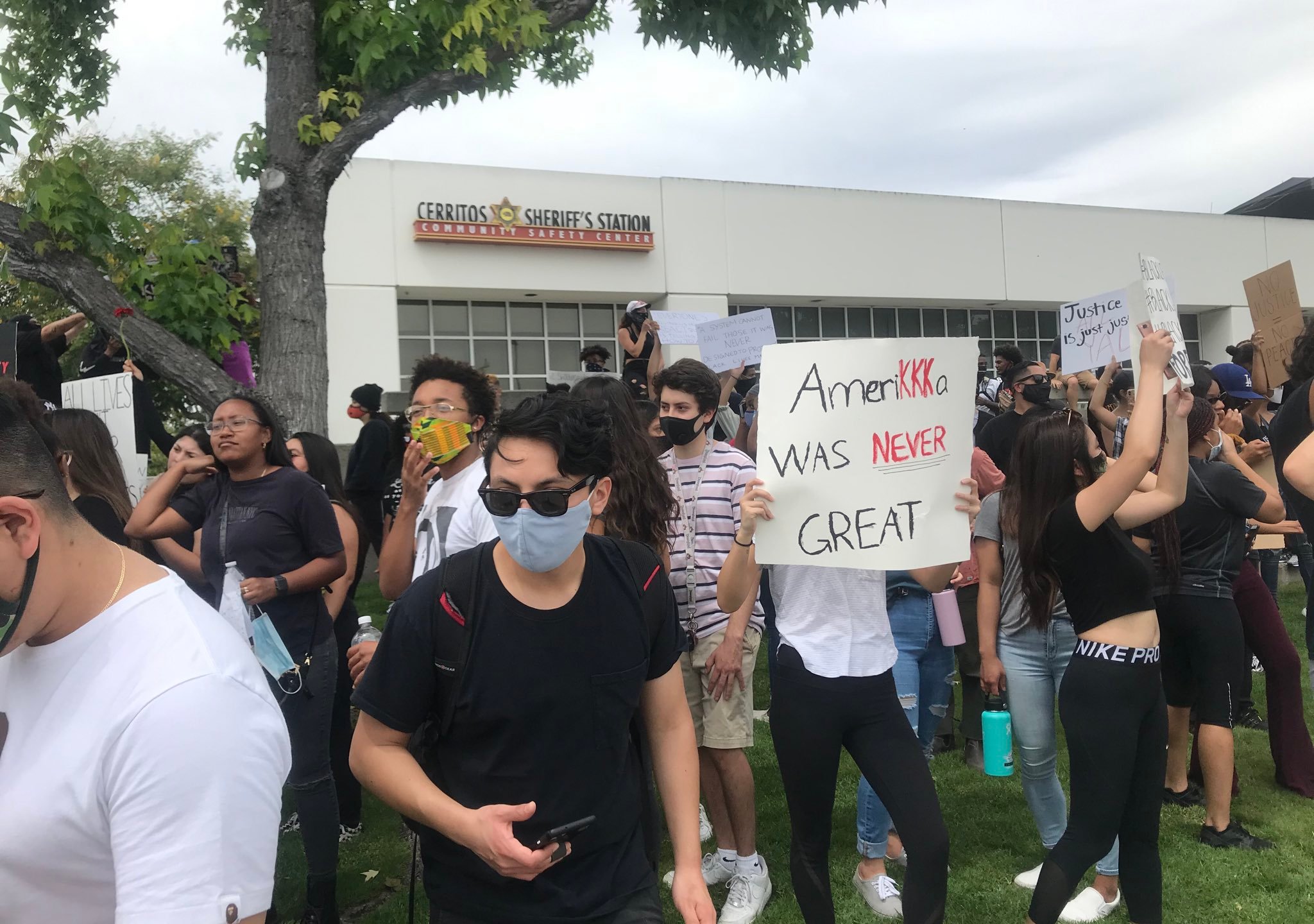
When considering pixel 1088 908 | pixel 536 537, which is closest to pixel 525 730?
pixel 536 537

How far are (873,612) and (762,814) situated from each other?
2.29 metres

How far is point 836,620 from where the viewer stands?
3.39 m

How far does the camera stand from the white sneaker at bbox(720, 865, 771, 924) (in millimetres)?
4082

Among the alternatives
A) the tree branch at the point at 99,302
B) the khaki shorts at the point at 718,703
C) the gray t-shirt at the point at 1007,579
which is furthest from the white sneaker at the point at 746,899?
the tree branch at the point at 99,302

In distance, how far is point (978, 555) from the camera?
4.35 m

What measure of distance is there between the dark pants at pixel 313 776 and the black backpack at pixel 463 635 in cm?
203

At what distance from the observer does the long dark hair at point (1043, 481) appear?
357cm

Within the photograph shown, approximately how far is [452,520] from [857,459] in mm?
1494

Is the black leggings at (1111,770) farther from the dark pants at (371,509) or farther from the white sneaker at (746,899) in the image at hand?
the dark pants at (371,509)

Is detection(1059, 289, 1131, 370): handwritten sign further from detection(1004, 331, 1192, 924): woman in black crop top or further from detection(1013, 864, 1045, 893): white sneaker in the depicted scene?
detection(1013, 864, 1045, 893): white sneaker

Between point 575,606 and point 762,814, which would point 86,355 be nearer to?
point 762,814

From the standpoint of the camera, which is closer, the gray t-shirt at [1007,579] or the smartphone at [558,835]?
the smartphone at [558,835]

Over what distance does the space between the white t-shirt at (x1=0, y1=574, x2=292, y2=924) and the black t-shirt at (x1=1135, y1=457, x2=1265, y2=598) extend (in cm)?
432

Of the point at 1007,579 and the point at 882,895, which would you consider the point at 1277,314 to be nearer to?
the point at 1007,579
